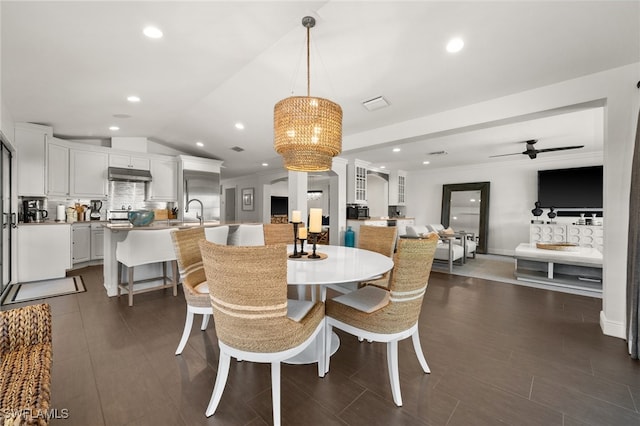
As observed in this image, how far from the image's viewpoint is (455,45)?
7.17 ft

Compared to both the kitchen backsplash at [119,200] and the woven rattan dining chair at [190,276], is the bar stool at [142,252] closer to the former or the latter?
the woven rattan dining chair at [190,276]

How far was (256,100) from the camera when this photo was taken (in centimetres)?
364

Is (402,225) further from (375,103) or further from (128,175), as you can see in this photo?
(128,175)

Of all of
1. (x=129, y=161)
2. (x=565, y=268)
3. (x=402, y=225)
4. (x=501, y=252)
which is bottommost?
(x=501, y=252)

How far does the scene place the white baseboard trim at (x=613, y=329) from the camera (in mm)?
2324

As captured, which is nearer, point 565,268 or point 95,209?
point 565,268

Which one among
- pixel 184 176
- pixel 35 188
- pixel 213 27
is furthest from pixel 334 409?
pixel 184 176

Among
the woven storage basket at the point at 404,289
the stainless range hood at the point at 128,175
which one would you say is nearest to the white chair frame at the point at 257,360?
the woven storage basket at the point at 404,289

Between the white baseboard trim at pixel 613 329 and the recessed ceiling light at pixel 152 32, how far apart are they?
4.68 meters

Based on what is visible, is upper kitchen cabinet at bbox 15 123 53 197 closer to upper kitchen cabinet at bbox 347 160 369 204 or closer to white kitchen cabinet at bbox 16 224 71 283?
white kitchen cabinet at bbox 16 224 71 283

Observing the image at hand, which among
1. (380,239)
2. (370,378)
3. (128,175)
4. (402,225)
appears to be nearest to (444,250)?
(402,225)

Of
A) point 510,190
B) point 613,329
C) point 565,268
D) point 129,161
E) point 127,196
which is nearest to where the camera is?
point 613,329

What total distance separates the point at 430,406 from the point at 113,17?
341 cm

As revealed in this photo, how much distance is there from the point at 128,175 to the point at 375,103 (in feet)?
16.6
